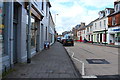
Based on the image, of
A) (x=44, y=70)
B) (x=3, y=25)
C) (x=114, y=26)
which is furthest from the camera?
(x=114, y=26)

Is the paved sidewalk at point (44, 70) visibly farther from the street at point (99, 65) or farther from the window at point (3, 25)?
the window at point (3, 25)

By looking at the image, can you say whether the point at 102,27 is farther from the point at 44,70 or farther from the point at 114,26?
the point at 44,70

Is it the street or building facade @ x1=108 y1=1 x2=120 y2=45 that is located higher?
building facade @ x1=108 y1=1 x2=120 y2=45

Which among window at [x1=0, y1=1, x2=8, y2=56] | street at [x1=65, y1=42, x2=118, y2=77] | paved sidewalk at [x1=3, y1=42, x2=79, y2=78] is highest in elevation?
window at [x1=0, y1=1, x2=8, y2=56]

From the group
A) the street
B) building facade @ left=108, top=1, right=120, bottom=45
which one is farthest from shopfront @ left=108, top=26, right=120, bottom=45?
the street

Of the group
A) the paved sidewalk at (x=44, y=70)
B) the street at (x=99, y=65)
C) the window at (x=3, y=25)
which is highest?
the window at (x=3, y=25)

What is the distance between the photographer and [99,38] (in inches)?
1641

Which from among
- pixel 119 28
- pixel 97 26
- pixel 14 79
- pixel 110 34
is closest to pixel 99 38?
pixel 97 26

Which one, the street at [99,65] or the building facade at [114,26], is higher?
the building facade at [114,26]

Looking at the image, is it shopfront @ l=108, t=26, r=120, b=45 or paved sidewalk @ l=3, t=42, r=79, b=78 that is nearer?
paved sidewalk @ l=3, t=42, r=79, b=78

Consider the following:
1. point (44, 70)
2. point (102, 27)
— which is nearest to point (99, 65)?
point (44, 70)

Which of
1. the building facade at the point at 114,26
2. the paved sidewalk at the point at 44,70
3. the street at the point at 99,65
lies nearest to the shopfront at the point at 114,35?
the building facade at the point at 114,26

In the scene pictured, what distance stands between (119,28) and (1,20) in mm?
28031

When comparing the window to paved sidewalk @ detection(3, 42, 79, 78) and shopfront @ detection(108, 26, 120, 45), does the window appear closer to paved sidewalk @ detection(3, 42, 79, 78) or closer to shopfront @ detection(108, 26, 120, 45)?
paved sidewalk @ detection(3, 42, 79, 78)
